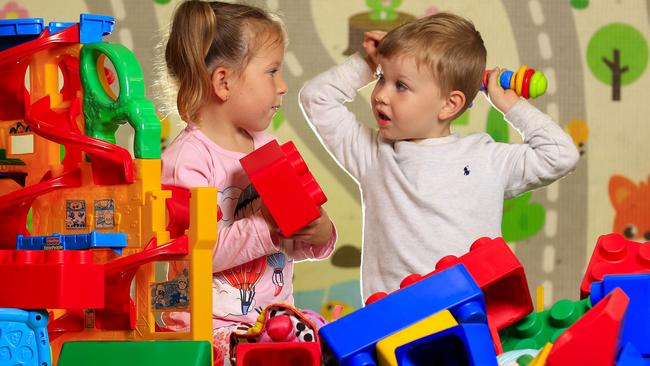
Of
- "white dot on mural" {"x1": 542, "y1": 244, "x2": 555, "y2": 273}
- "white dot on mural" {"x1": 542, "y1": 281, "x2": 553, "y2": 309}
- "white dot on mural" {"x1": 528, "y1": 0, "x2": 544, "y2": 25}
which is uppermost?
"white dot on mural" {"x1": 528, "y1": 0, "x2": 544, "y2": 25}

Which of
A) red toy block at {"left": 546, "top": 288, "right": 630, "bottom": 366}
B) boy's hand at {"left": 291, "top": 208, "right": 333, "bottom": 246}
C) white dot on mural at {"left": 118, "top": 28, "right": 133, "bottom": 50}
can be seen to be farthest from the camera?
white dot on mural at {"left": 118, "top": 28, "right": 133, "bottom": 50}

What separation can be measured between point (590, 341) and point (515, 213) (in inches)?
72.4

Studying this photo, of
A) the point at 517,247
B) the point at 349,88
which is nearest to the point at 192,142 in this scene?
the point at 349,88

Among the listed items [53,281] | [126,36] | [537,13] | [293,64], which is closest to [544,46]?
[537,13]

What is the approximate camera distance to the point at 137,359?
3.41 feet

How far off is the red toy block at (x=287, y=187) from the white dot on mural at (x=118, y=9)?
149 centimetres

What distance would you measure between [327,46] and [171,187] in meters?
1.47

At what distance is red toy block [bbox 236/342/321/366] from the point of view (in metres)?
1.15

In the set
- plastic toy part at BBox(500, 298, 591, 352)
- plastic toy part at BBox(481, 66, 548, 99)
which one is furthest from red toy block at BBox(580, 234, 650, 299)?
plastic toy part at BBox(481, 66, 548, 99)

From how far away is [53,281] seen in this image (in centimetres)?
108

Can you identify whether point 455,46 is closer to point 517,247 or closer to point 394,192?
point 394,192

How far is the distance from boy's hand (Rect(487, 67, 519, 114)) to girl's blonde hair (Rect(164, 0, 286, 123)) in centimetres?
37

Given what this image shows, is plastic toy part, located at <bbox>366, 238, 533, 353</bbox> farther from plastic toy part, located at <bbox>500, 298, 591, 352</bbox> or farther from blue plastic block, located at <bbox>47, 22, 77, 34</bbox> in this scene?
blue plastic block, located at <bbox>47, 22, 77, 34</bbox>

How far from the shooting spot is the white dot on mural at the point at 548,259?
9.03 feet
